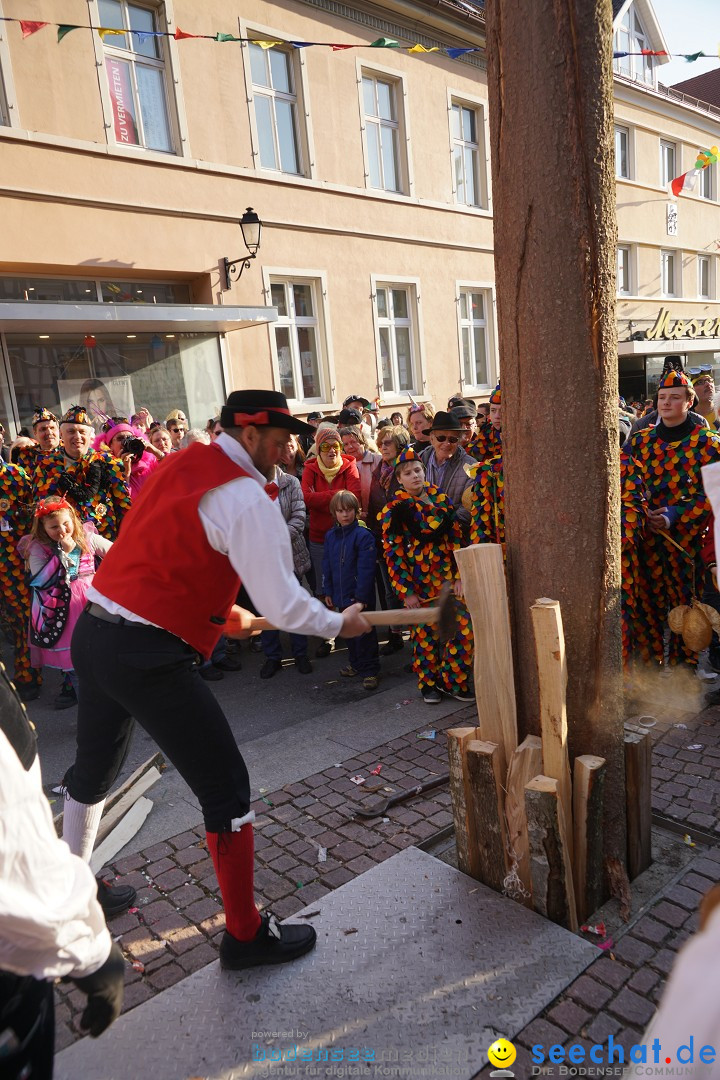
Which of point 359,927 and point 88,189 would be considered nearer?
point 359,927

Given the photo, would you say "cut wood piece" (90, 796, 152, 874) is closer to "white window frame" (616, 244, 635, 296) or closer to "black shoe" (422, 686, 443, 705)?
"black shoe" (422, 686, 443, 705)

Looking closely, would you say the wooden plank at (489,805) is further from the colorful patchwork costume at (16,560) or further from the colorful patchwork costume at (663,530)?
the colorful patchwork costume at (16,560)

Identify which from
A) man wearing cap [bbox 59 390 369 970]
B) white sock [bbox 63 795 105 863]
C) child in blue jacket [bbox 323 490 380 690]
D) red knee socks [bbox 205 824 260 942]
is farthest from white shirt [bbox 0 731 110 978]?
child in blue jacket [bbox 323 490 380 690]

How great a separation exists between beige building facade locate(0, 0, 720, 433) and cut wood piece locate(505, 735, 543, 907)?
768 centimetres

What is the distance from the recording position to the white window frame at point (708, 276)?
2289 centimetres

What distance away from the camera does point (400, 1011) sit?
2.26 metres

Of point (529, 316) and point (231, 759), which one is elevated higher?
point (529, 316)

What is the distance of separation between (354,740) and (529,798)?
1975mm

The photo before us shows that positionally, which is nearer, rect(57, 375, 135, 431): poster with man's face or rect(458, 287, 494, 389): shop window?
rect(57, 375, 135, 431): poster with man's face

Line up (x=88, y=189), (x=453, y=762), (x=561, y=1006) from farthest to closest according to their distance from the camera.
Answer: (x=88, y=189) → (x=453, y=762) → (x=561, y=1006)

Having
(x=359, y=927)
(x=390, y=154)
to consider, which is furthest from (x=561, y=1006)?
(x=390, y=154)

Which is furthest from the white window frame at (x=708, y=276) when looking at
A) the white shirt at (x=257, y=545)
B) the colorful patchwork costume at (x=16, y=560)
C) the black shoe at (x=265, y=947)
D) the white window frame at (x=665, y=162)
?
the black shoe at (x=265, y=947)

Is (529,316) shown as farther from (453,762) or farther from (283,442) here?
(453,762)

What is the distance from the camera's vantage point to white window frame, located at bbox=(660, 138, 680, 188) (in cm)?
2071
